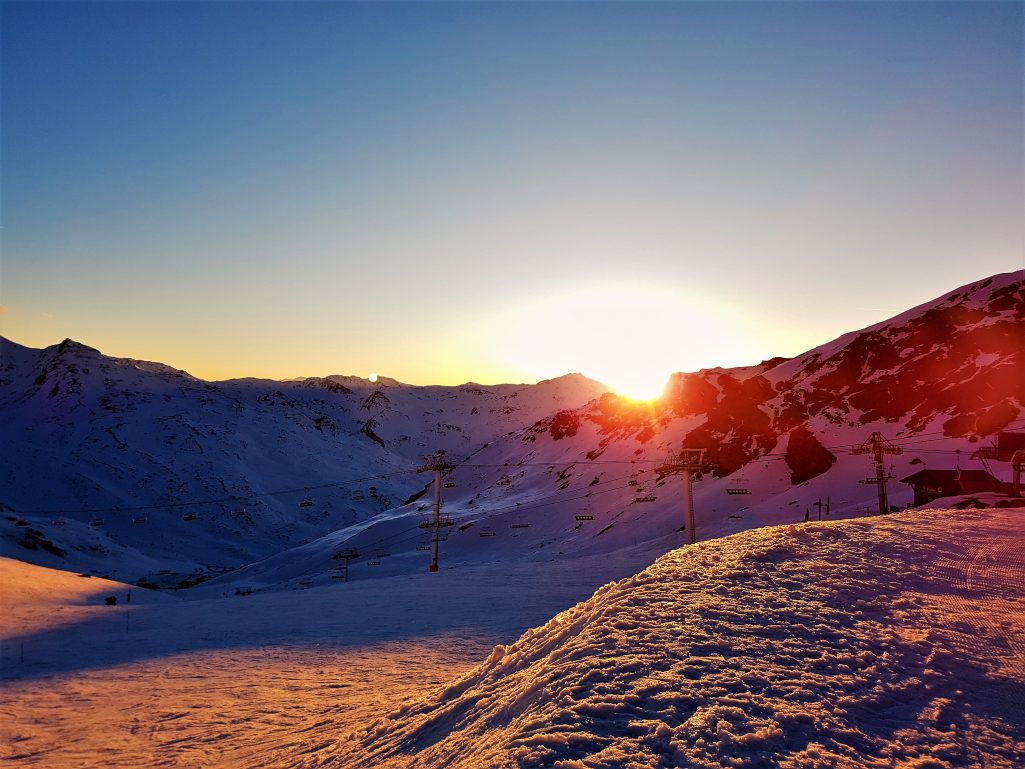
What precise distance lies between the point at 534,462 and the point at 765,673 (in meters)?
119

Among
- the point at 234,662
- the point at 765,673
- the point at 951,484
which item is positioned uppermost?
the point at 765,673

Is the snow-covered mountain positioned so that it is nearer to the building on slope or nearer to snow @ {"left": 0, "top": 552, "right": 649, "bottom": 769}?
the building on slope

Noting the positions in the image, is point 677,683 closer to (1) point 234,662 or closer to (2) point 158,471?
(1) point 234,662

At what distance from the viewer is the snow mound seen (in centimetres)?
616

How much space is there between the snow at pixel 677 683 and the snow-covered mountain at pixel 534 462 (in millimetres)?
→ 38488

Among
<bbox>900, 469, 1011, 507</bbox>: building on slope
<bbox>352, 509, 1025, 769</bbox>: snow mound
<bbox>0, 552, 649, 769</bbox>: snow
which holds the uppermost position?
<bbox>352, 509, 1025, 769</bbox>: snow mound

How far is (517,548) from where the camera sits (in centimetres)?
7719

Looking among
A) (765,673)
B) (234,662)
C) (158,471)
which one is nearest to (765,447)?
(234,662)

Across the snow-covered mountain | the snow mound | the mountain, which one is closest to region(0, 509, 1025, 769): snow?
the snow mound

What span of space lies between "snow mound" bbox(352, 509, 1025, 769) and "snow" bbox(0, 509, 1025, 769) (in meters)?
0.03

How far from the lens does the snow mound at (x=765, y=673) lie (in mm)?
6160

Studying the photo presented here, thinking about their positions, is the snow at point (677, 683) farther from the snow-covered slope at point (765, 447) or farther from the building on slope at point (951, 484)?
the building on slope at point (951, 484)

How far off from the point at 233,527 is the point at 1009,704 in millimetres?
125114

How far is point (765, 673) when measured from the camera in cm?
749
